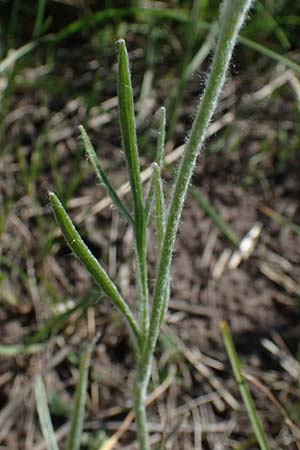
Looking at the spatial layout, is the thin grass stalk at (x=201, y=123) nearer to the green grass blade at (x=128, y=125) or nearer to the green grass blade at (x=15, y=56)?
the green grass blade at (x=128, y=125)

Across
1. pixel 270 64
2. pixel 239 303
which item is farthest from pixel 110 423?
pixel 270 64

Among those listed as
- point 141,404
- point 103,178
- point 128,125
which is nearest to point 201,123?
point 128,125

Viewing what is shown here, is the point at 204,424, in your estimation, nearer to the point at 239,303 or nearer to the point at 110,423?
the point at 110,423

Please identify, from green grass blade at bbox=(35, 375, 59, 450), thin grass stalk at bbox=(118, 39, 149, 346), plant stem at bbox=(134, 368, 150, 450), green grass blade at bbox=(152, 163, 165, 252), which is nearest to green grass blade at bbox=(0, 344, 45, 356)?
green grass blade at bbox=(35, 375, 59, 450)

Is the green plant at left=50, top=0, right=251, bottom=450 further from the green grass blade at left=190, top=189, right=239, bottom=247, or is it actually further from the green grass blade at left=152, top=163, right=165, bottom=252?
the green grass blade at left=190, top=189, right=239, bottom=247

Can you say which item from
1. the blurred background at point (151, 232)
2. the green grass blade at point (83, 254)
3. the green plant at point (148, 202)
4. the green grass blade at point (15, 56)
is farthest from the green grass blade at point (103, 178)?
the green grass blade at point (15, 56)

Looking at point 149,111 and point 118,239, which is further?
point 149,111

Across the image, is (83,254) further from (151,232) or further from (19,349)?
(151,232)
